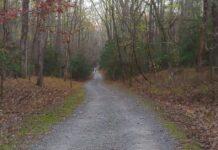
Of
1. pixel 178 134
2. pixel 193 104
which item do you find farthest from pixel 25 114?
pixel 193 104

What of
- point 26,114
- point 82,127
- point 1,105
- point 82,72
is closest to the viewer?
point 82,127

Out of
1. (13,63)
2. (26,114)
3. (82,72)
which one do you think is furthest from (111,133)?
(82,72)

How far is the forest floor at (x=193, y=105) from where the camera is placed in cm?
1334

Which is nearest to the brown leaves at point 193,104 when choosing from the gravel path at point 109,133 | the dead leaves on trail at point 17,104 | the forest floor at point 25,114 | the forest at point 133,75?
the forest at point 133,75

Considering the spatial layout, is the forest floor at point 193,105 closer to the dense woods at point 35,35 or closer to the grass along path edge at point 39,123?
the grass along path edge at point 39,123

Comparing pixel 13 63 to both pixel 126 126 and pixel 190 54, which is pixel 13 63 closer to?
pixel 126 126

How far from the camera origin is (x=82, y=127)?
14852 millimetres

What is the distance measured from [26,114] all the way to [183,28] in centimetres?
2065

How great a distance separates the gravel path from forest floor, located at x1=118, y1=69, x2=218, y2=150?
90cm

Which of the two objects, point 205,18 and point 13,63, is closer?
point 13,63

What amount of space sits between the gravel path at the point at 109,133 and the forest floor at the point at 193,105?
90cm

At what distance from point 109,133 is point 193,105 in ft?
31.8

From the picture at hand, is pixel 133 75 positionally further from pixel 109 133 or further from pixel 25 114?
pixel 109 133

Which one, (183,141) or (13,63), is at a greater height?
(13,63)
